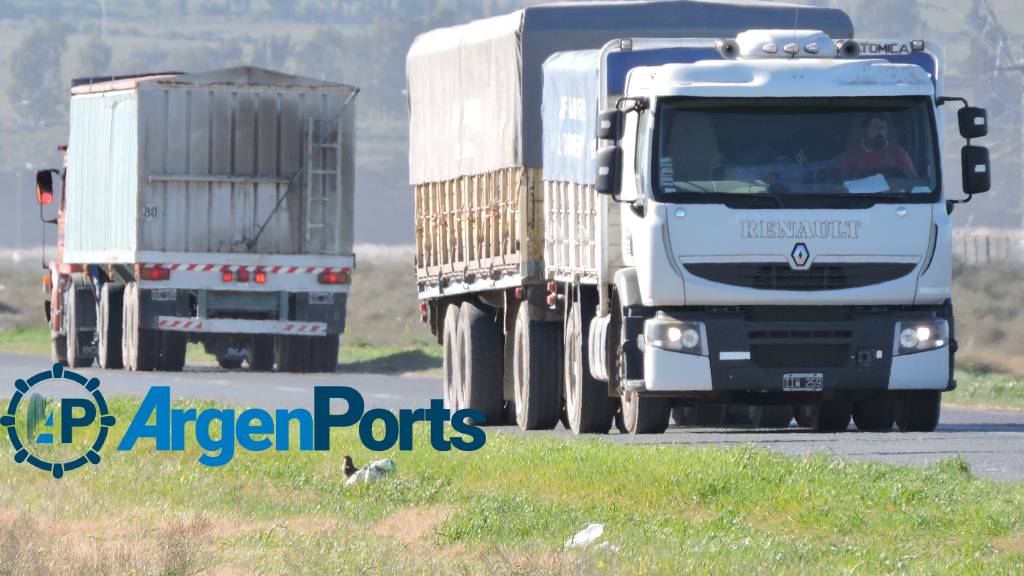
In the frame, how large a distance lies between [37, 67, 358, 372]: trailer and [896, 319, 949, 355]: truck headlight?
1747cm

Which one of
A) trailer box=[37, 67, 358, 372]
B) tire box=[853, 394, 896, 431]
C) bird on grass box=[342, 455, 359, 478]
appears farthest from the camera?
trailer box=[37, 67, 358, 372]

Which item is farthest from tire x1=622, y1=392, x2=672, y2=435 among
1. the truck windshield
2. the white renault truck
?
the truck windshield

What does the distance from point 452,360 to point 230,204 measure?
10.9 metres

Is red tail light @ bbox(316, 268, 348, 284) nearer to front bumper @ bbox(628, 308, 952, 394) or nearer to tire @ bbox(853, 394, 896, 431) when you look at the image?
tire @ bbox(853, 394, 896, 431)

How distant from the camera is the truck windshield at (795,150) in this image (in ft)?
58.6

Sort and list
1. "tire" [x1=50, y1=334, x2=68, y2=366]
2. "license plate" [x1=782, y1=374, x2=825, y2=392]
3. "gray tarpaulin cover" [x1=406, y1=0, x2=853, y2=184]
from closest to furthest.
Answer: "license plate" [x1=782, y1=374, x2=825, y2=392] < "gray tarpaulin cover" [x1=406, y1=0, x2=853, y2=184] < "tire" [x1=50, y1=334, x2=68, y2=366]

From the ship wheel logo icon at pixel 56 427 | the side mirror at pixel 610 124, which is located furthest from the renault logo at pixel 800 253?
the ship wheel logo icon at pixel 56 427

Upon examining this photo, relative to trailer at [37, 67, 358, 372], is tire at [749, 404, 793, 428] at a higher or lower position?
lower

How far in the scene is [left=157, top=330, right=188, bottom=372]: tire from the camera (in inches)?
1419

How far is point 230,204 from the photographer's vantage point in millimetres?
34844

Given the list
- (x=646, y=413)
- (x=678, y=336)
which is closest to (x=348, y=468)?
(x=678, y=336)

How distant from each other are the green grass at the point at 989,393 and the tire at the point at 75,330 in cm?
1419

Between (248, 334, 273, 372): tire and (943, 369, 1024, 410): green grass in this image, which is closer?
(943, 369, 1024, 410): green grass

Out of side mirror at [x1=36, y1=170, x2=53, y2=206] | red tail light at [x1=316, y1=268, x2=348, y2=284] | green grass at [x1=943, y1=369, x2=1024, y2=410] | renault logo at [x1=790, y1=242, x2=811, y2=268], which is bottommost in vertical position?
green grass at [x1=943, y1=369, x2=1024, y2=410]
